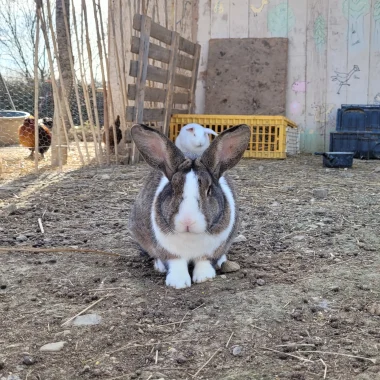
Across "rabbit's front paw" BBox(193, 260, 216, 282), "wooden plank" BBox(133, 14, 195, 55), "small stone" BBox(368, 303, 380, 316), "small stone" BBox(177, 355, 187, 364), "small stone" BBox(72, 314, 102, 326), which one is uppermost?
"wooden plank" BBox(133, 14, 195, 55)

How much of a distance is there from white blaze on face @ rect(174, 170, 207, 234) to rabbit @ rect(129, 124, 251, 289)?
0.13 ft

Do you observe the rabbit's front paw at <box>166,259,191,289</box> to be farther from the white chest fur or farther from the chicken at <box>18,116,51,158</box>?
the chicken at <box>18,116,51,158</box>

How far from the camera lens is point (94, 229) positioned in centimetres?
370

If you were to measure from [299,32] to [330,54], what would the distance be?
0.59m

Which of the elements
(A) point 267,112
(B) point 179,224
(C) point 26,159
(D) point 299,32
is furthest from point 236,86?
(B) point 179,224

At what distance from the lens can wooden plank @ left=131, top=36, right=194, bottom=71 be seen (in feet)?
21.6

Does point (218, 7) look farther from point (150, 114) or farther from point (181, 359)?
point (181, 359)

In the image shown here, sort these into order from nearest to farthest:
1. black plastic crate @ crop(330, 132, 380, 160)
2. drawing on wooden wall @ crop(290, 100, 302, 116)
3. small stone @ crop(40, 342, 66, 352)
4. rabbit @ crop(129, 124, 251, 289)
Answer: small stone @ crop(40, 342, 66, 352) → rabbit @ crop(129, 124, 251, 289) → black plastic crate @ crop(330, 132, 380, 160) → drawing on wooden wall @ crop(290, 100, 302, 116)

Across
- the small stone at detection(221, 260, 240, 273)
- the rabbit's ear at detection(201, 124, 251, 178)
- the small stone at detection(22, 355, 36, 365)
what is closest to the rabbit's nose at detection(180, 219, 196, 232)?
the rabbit's ear at detection(201, 124, 251, 178)

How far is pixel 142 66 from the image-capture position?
6.75 meters

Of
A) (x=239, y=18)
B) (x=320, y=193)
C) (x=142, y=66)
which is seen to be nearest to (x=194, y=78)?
(x=239, y=18)

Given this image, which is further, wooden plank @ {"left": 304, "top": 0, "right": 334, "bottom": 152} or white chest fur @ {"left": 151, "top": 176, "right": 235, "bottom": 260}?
wooden plank @ {"left": 304, "top": 0, "right": 334, "bottom": 152}

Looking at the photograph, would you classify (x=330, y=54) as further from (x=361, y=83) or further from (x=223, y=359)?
(x=223, y=359)

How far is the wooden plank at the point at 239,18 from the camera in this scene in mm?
8789
